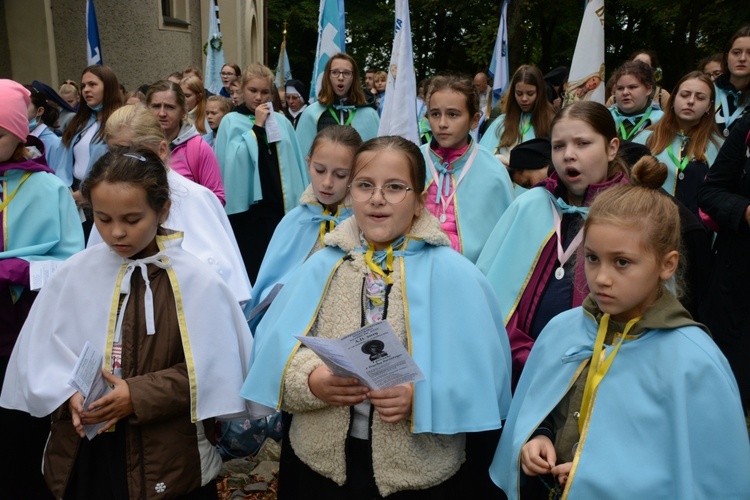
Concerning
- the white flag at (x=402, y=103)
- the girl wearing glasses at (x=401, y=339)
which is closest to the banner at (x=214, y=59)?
the white flag at (x=402, y=103)

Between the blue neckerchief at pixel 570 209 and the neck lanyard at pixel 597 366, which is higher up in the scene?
the blue neckerchief at pixel 570 209

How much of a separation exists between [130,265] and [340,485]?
1200 millimetres

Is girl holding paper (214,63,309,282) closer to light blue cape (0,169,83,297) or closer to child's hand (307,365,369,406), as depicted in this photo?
light blue cape (0,169,83,297)

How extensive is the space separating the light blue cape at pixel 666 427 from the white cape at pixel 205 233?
2182 millimetres

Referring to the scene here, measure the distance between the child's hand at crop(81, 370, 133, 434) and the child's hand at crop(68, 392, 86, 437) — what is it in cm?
2

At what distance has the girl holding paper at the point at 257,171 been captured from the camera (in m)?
6.91

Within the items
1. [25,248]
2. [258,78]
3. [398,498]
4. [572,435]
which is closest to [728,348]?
[572,435]

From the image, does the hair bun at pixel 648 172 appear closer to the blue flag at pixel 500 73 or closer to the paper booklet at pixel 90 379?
the paper booklet at pixel 90 379

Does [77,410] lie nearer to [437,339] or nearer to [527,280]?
[437,339]

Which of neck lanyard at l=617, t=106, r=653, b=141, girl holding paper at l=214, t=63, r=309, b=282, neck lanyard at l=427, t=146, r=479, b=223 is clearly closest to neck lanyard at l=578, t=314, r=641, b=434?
neck lanyard at l=427, t=146, r=479, b=223

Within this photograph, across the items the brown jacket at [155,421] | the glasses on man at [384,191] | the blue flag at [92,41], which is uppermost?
the blue flag at [92,41]

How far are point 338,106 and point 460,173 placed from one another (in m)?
3.63

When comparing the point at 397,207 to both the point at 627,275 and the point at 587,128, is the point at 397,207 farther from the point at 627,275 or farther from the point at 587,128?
the point at 587,128

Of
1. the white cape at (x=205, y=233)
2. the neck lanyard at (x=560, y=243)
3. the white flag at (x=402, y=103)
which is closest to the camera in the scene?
the neck lanyard at (x=560, y=243)
